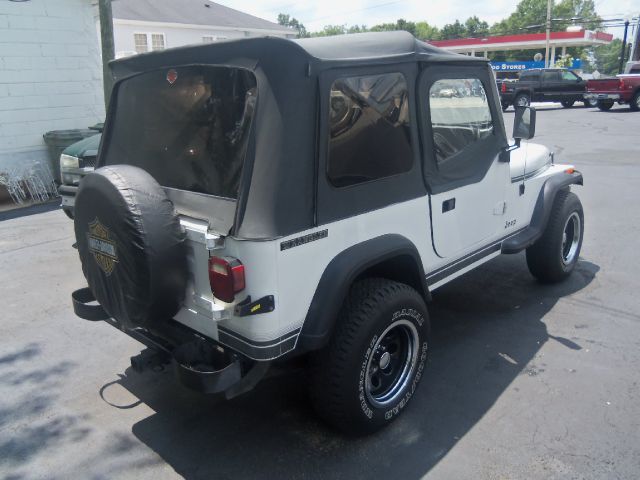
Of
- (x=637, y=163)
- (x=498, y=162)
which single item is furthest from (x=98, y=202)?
(x=637, y=163)

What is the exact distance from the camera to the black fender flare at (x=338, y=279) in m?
2.60

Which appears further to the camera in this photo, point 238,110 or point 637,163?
point 637,163

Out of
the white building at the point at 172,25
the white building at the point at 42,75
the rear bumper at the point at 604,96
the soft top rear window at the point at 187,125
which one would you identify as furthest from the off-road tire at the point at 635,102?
the soft top rear window at the point at 187,125

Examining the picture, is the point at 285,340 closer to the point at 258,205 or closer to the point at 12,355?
the point at 258,205

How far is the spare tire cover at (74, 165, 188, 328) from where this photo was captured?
248 cm

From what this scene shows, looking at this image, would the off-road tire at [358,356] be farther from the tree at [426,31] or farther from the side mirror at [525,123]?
the tree at [426,31]

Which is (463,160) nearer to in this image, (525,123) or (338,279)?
(525,123)

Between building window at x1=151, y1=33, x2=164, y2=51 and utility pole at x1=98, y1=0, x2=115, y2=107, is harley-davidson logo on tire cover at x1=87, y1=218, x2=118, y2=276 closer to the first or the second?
utility pole at x1=98, y1=0, x2=115, y2=107

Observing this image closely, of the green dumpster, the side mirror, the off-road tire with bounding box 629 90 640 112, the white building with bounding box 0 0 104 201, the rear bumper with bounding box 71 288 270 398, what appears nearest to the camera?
the rear bumper with bounding box 71 288 270 398

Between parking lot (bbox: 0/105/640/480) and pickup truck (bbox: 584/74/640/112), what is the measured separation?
19596mm

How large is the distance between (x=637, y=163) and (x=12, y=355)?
1131 cm

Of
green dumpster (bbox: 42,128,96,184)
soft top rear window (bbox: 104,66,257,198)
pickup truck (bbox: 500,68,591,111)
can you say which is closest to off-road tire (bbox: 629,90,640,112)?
pickup truck (bbox: 500,68,591,111)

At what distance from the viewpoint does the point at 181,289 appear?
2.63m

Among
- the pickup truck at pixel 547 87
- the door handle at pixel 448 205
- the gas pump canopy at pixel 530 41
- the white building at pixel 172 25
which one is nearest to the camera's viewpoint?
the door handle at pixel 448 205
